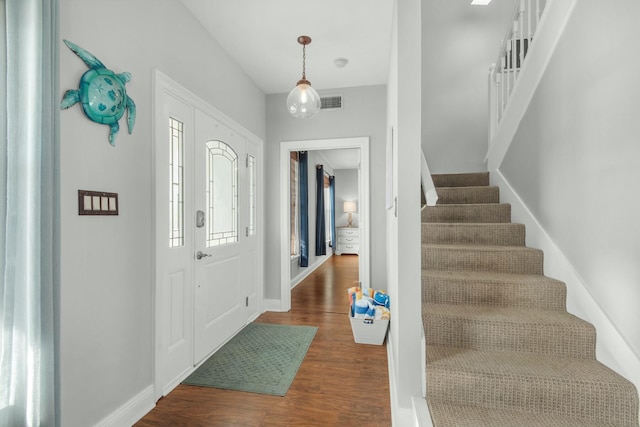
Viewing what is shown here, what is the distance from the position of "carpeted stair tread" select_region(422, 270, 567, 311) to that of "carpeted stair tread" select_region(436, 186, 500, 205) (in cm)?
105

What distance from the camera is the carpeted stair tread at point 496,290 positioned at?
1.90 m

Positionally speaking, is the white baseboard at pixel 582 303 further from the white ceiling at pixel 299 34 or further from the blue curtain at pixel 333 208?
the blue curtain at pixel 333 208

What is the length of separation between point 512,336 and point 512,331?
3 centimetres

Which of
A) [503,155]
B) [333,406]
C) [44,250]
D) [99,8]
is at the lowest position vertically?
[333,406]

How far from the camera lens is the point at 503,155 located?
2.90m

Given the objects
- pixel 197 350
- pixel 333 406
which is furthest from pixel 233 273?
pixel 333 406

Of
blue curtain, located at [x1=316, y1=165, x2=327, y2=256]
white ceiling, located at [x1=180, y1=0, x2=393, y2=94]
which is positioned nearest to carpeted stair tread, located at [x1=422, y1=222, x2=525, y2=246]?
white ceiling, located at [x1=180, y1=0, x2=393, y2=94]

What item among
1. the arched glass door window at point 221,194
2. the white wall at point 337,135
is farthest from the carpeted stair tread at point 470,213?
the arched glass door window at point 221,194

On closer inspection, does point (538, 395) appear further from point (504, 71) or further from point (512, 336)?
point (504, 71)

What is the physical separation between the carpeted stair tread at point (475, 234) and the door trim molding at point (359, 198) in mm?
1109

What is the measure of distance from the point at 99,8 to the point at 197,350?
90.0 inches

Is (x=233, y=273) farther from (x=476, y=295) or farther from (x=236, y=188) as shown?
(x=476, y=295)

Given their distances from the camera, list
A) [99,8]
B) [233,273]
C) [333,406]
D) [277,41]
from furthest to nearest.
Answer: [233,273], [277,41], [333,406], [99,8]

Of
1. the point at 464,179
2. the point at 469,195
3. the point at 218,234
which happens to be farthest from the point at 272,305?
the point at 464,179
